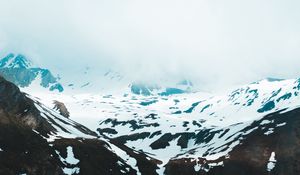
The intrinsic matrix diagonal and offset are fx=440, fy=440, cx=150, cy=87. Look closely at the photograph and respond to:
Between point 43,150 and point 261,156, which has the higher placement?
point 261,156

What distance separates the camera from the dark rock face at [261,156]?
13838 cm

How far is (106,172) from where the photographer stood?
430 feet

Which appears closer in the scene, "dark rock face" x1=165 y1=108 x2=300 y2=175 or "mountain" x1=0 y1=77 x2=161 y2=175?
"mountain" x1=0 y1=77 x2=161 y2=175

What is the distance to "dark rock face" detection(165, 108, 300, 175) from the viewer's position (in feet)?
454

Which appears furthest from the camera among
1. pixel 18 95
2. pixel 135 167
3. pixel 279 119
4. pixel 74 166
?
pixel 279 119

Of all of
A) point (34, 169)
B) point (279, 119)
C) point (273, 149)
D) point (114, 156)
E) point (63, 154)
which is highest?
point (279, 119)

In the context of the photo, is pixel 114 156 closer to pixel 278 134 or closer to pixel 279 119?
pixel 278 134

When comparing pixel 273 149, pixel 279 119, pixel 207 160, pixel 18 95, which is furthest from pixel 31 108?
pixel 279 119

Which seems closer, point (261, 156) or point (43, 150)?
point (43, 150)

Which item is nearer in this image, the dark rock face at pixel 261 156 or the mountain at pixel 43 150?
the mountain at pixel 43 150

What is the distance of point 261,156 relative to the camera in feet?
488

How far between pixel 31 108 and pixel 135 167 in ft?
138

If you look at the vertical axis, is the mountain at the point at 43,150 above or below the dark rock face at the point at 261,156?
below

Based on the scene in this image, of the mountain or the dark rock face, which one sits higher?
the dark rock face
